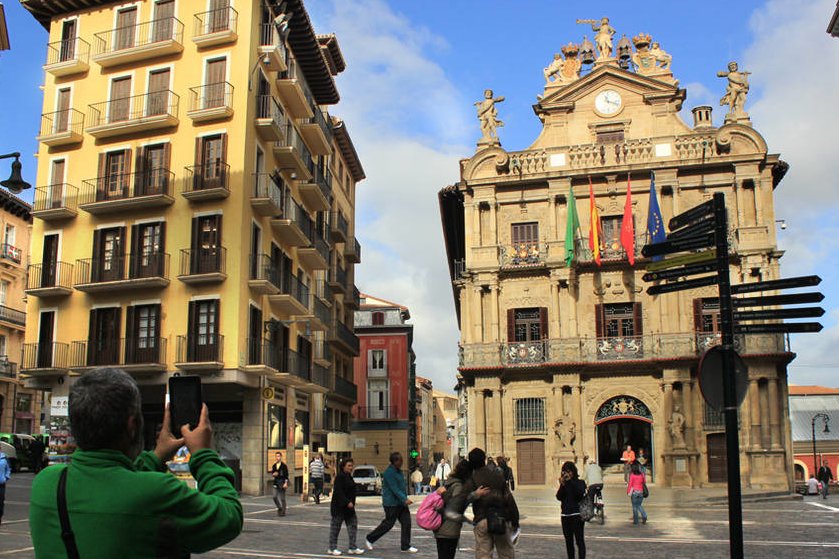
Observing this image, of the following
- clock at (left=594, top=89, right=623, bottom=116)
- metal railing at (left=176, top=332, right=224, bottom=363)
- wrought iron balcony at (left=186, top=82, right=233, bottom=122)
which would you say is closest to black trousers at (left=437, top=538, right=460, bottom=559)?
metal railing at (left=176, top=332, right=224, bottom=363)

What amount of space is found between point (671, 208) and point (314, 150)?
55.7 ft

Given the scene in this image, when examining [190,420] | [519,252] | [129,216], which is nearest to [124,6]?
[129,216]

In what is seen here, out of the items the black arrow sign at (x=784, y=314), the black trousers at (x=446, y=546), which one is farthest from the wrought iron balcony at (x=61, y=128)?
the black arrow sign at (x=784, y=314)

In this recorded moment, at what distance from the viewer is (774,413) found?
121 ft

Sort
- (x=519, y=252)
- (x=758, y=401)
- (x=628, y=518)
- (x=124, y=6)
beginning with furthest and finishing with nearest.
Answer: (x=519, y=252) < (x=758, y=401) < (x=124, y=6) < (x=628, y=518)

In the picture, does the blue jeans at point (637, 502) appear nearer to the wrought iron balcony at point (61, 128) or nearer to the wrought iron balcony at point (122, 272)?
the wrought iron balcony at point (122, 272)

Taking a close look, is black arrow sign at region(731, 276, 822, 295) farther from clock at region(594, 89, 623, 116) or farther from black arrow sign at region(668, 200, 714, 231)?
clock at region(594, 89, 623, 116)

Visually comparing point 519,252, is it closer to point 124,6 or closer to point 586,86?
point 586,86

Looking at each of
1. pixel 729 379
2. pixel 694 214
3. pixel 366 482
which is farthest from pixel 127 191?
pixel 729 379

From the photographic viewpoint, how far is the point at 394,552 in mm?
15641

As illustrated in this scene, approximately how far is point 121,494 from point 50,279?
33388 mm

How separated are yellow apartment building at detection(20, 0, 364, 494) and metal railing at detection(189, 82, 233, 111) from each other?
0.06 meters

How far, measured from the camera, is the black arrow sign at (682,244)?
8.50 metres

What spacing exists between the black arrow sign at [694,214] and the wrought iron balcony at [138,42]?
2787 centimetres
